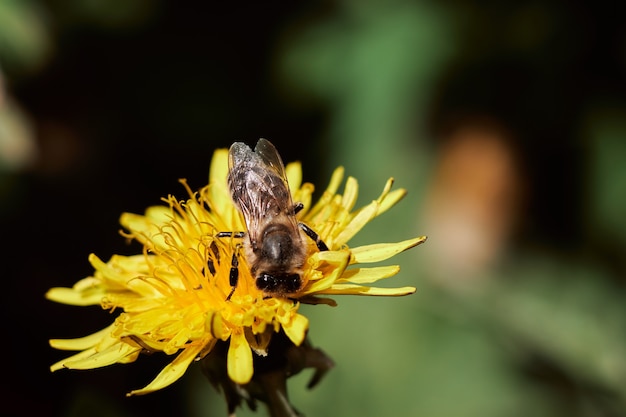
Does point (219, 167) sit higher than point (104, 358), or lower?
higher

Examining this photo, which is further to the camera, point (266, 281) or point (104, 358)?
point (104, 358)

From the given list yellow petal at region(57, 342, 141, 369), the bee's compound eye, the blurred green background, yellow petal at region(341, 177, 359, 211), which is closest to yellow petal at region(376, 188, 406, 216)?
yellow petal at region(341, 177, 359, 211)

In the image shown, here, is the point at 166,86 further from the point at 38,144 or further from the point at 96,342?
the point at 96,342

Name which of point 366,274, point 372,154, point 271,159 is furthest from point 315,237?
point 372,154

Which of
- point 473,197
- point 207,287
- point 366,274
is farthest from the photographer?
point 473,197

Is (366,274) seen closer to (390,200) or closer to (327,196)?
(390,200)

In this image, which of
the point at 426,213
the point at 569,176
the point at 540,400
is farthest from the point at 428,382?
the point at 569,176

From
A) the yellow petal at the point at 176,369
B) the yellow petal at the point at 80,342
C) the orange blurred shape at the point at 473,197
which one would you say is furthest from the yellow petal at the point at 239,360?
the orange blurred shape at the point at 473,197
